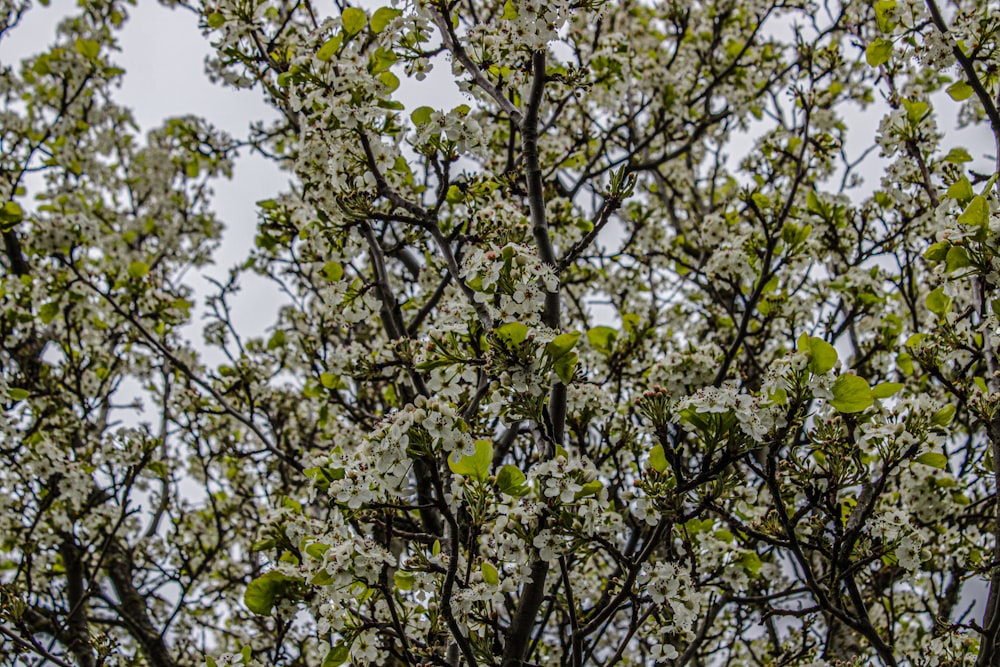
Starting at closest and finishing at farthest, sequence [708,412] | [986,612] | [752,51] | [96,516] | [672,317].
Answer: [708,412], [986,612], [96,516], [672,317], [752,51]

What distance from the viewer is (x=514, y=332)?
2535 mm

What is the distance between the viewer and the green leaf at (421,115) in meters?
3.61

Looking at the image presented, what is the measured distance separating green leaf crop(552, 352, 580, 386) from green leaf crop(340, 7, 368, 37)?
223 cm

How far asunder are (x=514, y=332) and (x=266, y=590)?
179 cm

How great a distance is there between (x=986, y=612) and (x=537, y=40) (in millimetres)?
3204

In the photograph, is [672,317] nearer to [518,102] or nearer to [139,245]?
[518,102]

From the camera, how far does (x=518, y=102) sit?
15.2 ft

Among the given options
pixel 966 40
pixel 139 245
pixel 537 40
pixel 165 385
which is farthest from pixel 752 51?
pixel 139 245

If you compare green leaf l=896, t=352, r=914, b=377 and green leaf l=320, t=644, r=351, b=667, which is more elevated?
green leaf l=896, t=352, r=914, b=377

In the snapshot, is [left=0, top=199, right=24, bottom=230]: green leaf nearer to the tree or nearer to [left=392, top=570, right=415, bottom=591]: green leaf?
the tree

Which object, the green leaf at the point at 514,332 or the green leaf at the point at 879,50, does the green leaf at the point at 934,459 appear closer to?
the green leaf at the point at 514,332

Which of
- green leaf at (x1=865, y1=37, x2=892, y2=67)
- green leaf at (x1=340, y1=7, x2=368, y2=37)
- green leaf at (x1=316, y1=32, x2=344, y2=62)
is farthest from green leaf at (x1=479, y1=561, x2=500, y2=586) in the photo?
green leaf at (x1=865, y1=37, x2=892, y2=67)

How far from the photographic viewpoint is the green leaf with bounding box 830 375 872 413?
2586mm

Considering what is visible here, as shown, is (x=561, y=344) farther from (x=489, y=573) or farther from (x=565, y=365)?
(x=489, y=573)
